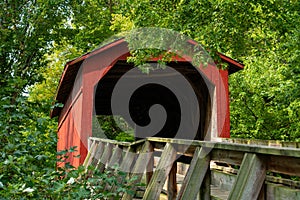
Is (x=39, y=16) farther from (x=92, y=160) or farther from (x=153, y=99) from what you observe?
(x=92, y=160)

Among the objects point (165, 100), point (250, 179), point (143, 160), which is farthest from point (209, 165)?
point (165, 100)

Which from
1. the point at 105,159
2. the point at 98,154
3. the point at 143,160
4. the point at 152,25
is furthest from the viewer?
the point at 152,25

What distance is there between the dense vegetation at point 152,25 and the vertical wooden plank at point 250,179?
1.71m

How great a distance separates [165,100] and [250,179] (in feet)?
44.5

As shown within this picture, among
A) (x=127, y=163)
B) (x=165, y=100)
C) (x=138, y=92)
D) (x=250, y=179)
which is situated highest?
(x=138, y=92)

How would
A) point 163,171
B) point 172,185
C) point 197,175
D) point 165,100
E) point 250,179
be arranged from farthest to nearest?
point 165,100, point 172,185, point 163,171, point 197,175, point 250,179

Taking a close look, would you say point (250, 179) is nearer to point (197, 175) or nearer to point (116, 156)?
point (197, 175)

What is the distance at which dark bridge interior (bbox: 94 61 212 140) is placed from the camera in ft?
37.9

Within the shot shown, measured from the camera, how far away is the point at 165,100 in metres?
15.6

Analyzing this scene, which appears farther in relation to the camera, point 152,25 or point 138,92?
point 138,92

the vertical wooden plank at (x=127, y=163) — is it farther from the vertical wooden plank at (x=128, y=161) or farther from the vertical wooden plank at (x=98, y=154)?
the vertical wooden plank at (x=98, y=154)

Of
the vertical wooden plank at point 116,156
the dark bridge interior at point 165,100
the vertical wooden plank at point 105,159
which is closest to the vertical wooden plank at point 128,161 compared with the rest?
the vertical wooden plank at point 116,156

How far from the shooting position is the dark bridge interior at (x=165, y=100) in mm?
11555

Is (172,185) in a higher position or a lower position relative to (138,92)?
lower
